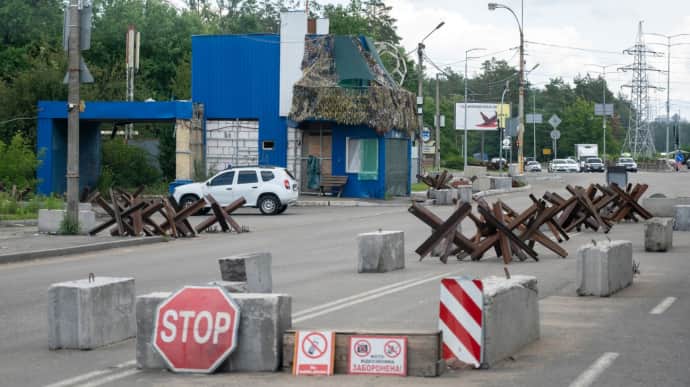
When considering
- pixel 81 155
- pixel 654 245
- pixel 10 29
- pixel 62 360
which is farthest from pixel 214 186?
pixel 10 29

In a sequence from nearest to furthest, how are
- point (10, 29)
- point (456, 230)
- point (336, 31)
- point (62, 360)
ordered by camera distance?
point (62, 360) < point (456, 230) < point (10, 29) < point (336, 31)

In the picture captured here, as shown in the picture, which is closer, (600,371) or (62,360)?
(600,371)

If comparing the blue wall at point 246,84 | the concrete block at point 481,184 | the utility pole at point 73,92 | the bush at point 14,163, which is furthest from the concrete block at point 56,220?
the concrete block at point 481,184

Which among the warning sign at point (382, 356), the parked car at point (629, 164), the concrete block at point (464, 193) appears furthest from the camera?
the parked car at point (629, 164)

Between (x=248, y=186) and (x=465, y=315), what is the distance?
28179 mm

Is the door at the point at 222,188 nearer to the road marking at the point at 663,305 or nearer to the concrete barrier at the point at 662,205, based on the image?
the concrete barrier at the point at 662,205

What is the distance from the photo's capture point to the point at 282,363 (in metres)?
9.45

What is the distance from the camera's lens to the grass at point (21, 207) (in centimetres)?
3169

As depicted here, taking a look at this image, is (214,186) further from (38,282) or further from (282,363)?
(282,363)

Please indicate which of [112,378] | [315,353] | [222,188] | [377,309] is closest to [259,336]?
[315,353]

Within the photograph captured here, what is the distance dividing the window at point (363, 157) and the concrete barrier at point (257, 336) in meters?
37.4

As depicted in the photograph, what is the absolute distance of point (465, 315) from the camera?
370 inches

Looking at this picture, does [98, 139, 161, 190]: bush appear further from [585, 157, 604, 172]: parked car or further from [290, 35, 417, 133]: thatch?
[585, 157, 604, 172]: parked car

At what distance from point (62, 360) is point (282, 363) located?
222cm
